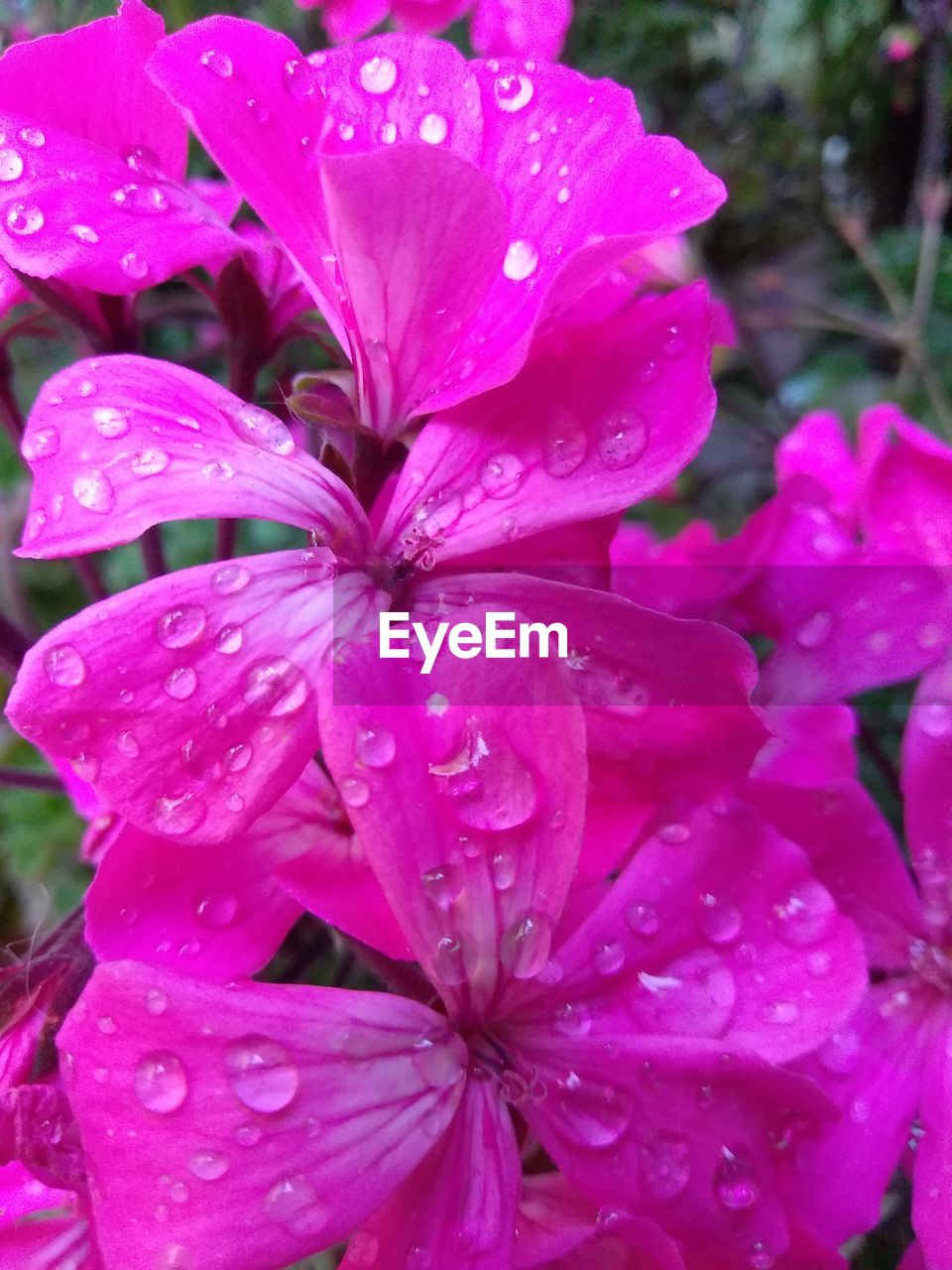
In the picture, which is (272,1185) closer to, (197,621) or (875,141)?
(197,621)

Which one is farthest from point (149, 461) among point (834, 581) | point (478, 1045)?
point (834, 581)

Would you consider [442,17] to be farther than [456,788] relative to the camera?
Yes

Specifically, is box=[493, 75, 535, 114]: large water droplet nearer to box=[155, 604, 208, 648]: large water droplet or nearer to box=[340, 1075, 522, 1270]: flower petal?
box=[155, 604, 208, 648]: large water droplet

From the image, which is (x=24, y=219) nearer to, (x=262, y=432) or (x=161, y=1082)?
(x=262, y=432)

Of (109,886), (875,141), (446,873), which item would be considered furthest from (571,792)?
(875,141)

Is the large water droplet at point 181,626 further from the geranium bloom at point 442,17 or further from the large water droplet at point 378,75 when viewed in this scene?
the geranium bloom at point 442,17

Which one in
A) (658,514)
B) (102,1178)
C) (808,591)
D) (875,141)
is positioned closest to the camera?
(102,1178)

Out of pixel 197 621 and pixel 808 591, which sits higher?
pixel 197 621
